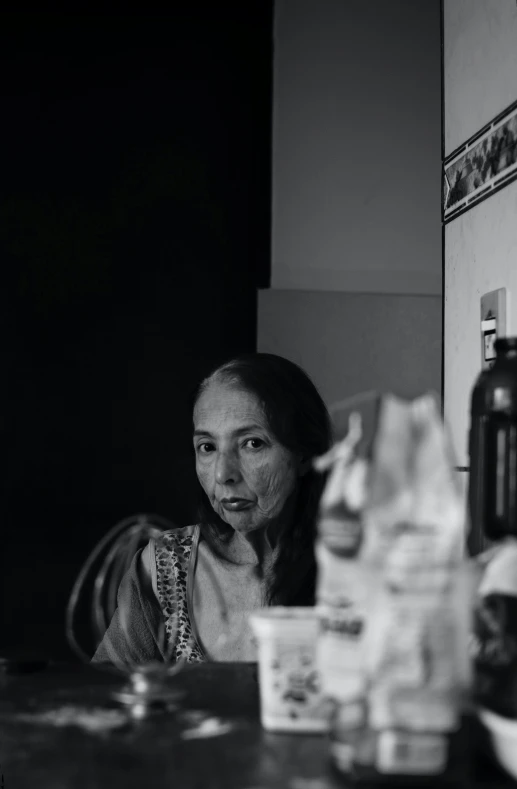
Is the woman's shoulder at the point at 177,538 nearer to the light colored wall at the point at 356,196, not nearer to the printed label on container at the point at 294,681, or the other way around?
the printed label on container at the point at 294,681

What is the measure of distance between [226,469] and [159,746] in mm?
741

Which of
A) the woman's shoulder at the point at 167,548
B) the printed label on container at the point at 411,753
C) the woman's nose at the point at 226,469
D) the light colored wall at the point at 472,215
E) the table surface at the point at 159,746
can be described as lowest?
the table surface at the point at 159,746

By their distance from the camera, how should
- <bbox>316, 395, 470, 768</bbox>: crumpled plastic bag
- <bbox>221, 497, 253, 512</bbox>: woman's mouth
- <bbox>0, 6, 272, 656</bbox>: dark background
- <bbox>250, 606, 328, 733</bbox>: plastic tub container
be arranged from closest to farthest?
<bbox>316, 395, 470, 768</bbox>: crumpled plastic bag → <bbox>250, 606, 328, 733</bbox>: plastic tub container → <bbox>221, 497, 253, 512</bbox>: woman's mouth → <bbox>0, 6, 272, 656</bbox>: dark background

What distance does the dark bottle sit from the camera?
2.94ft

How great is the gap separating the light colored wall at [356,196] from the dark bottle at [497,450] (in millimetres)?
2074

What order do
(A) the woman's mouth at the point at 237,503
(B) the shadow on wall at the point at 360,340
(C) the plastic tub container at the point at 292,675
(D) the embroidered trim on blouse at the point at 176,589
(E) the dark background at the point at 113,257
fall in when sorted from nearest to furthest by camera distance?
(C) the plastic tub container at the point at 292,675 < (D) the embroidered trim on blouse at the point at 176,589 < (A) the woman's mouth at the point at 237,503 < (E) the dark background at the point at 113,257 < (B) the shadow on wall at the point at 360,340

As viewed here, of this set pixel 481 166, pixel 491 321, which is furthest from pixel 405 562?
pixel 481 166

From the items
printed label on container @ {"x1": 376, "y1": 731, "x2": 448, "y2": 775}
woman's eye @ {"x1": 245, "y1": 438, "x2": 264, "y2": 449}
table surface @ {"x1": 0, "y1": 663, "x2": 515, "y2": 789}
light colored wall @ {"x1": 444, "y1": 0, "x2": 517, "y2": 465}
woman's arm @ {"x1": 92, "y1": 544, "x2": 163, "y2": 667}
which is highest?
light colored wall @ {"x1": 444, "y1": 0, "x2": 517, "y2": 465}

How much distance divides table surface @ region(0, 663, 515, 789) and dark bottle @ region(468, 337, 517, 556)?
257 millimetres

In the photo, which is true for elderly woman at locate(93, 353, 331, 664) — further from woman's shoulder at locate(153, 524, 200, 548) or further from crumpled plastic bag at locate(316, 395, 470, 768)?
crumpled plastic bag at locate(316, 395, 470, 768)

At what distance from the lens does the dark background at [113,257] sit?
9.55 feet

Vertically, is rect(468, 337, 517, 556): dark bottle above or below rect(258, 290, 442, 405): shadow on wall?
below

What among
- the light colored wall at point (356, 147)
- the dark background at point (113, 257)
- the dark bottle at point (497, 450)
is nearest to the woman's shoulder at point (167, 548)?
the dark bottle at point (497, 450)

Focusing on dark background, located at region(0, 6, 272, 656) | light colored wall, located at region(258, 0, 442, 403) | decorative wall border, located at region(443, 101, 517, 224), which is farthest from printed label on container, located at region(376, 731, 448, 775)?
Result: light colored wall, located at region(258, 0, 442, 403)
